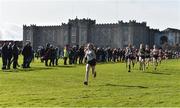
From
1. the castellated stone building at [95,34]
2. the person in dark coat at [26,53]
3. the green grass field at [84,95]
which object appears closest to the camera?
the green grass field at [84,95]

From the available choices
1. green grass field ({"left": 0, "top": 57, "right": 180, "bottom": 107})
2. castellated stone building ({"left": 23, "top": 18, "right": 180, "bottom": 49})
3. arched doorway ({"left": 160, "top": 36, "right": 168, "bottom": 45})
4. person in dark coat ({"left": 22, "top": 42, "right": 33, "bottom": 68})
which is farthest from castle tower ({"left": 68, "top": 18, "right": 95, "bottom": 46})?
green grass field ({"left": 0, "top": 57, "right": 180, "bottom": 107})

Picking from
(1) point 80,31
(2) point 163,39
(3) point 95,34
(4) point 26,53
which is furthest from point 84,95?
(2) point 163,39

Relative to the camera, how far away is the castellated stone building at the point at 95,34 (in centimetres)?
17212

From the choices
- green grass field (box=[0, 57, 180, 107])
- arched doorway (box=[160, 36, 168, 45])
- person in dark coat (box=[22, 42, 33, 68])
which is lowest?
green grass field (box=[0, 57, 180, 107])

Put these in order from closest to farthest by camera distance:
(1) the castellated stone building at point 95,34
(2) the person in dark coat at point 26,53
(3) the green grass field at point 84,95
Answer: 1. (3) the green grass field at point 84,95
2. (2) the person in dark coat at point 26,53
3. (1) the castellated stone building at point 95,34

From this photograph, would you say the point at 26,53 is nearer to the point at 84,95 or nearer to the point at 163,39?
the point at 84,95

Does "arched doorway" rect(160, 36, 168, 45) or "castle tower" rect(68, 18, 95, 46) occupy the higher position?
"castle tower" rect(68, 18, 95, 46)

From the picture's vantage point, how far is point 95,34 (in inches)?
7032

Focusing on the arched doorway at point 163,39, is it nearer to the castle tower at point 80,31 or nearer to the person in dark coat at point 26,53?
the castle tower at point 80,31

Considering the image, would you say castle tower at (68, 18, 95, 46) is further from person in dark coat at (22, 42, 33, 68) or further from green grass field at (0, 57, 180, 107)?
green grass field at (0, 57, 180, 107)

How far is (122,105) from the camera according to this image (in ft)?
50.3

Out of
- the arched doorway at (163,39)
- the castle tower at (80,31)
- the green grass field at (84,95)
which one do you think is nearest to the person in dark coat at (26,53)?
the green grass field at (84,95)

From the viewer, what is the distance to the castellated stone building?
17212 centimetres

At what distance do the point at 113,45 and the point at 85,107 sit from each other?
16142cm
